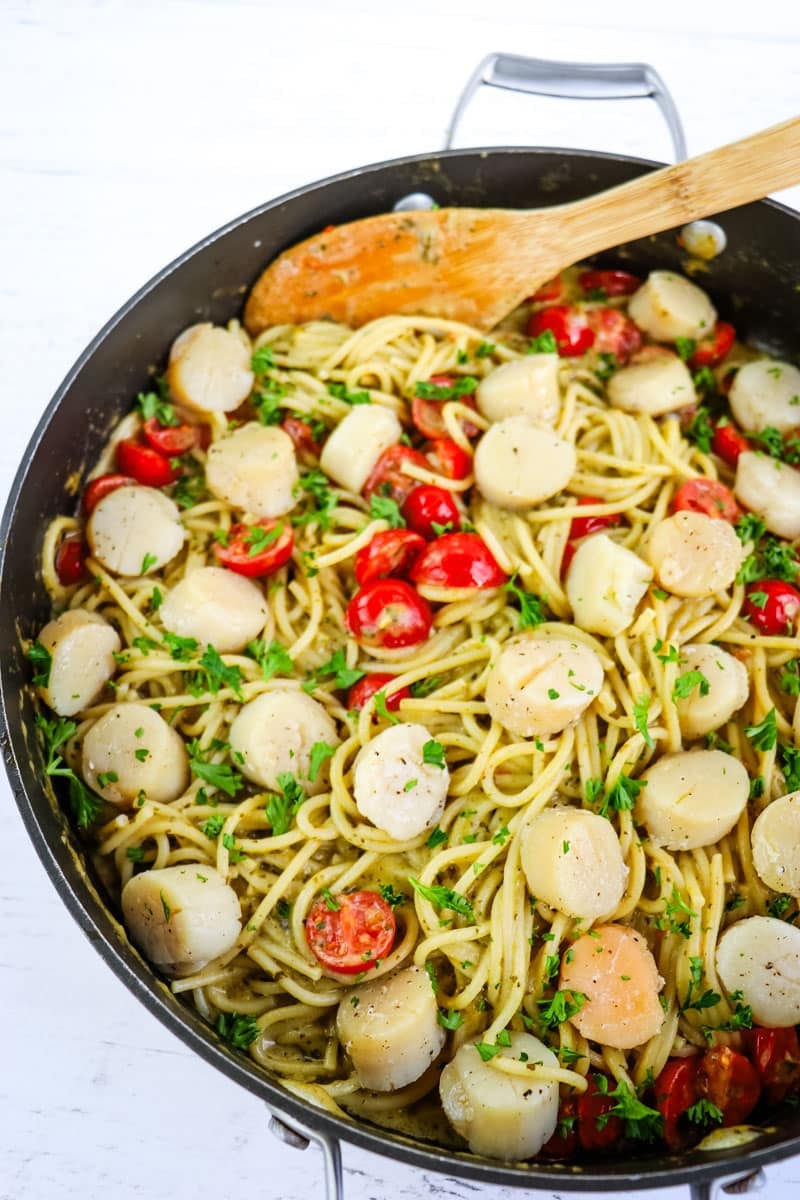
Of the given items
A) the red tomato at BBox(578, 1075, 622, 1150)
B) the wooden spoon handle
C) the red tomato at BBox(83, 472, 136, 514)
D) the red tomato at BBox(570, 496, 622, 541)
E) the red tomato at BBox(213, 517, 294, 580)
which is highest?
the wooden spoon handle

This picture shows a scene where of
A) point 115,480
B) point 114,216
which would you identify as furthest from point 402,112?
point 115,480

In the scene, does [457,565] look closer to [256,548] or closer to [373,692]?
[373,692]

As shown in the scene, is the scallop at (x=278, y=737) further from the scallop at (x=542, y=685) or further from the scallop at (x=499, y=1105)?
the scallop at (x=499, y=1105)

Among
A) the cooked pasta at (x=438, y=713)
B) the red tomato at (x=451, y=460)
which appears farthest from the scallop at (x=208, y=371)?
the red tomato at (x=451, y=460)

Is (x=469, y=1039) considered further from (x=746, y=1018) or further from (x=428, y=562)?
(x=428, y=562)

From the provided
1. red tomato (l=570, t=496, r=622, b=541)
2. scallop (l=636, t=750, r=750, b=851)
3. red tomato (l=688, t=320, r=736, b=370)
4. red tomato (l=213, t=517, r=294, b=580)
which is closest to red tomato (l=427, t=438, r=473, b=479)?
red tomato (l=570, t=496, r=622, b=541)

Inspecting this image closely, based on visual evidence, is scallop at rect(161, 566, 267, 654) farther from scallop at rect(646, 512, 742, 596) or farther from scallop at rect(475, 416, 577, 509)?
scallop at rect(646, 512, 742, 596)
